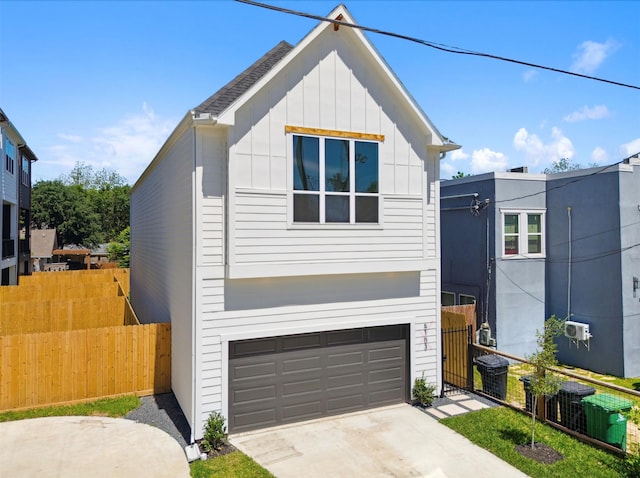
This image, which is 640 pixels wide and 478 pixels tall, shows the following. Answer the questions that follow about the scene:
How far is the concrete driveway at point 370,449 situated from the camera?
7426 mm

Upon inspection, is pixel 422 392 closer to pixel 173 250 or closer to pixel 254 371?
pixel 254 371

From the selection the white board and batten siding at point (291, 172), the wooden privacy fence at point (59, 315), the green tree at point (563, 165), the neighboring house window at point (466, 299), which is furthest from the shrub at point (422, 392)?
the green tree at point (563, 165)

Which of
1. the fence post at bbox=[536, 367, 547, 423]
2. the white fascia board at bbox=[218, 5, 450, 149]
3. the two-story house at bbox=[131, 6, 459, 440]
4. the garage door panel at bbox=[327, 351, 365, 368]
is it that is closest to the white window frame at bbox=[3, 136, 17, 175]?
the two-story house at bbox=[131, 6, 459, 440]

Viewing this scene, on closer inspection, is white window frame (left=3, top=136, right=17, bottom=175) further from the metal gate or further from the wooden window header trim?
the metal gate

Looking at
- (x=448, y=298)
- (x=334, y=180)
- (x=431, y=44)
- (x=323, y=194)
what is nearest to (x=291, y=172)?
(x=323, y=194)

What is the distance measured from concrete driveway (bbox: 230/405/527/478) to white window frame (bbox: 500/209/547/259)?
8.12m

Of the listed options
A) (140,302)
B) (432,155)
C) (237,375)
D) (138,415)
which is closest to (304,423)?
(237,375)

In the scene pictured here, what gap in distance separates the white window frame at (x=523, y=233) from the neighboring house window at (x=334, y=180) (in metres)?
7.60

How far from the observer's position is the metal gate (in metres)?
11.4

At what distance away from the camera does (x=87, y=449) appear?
8.05 meters

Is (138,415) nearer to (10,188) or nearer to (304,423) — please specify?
(304,423)

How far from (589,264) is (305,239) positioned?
11583 millimetres

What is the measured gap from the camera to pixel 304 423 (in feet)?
30.9

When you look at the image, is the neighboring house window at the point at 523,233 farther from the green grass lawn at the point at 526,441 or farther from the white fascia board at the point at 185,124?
the white fascia board at the point at 185,124
